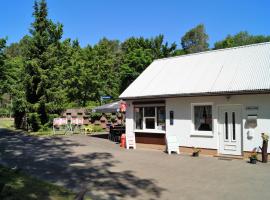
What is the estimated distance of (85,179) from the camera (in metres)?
11.8

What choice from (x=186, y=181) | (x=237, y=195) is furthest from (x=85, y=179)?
(x=237, y=195)

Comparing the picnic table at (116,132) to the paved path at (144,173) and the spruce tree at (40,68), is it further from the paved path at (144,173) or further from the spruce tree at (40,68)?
the spruce tree at (40,68)

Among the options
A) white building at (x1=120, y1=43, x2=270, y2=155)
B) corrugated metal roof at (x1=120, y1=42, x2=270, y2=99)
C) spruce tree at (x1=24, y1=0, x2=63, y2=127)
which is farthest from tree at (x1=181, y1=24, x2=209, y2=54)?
white building at (x1=120, y1=43, x2=270, y2=155)

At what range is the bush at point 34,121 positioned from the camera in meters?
30.6

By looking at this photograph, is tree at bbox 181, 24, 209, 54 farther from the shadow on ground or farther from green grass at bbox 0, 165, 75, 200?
green grass at bbox 0, 165, 75, 200

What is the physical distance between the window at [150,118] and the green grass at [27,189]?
1039 centimetres

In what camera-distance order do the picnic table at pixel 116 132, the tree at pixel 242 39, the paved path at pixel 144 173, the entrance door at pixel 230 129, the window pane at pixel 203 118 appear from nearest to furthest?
1. the paved path at pixel 144 173
2. the entrance door at pixel 230 129
3. the window pane at pixel 203 118
4. the picnic table at pixel 116 132
5. the tree at pixel 242 39

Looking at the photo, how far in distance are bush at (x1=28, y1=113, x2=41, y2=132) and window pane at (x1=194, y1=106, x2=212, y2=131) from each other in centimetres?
1692

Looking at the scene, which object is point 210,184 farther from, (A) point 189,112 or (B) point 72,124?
(B) point 72,124

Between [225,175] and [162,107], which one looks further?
[162,107]

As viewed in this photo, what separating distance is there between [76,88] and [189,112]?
29.0m

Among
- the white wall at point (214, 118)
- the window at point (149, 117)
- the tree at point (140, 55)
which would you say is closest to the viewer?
the white wall at point (214, 118)

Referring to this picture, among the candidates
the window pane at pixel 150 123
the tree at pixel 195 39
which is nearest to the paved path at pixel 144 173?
the window pane at pixel 150 123

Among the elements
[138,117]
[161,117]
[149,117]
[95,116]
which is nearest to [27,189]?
[161,117]
